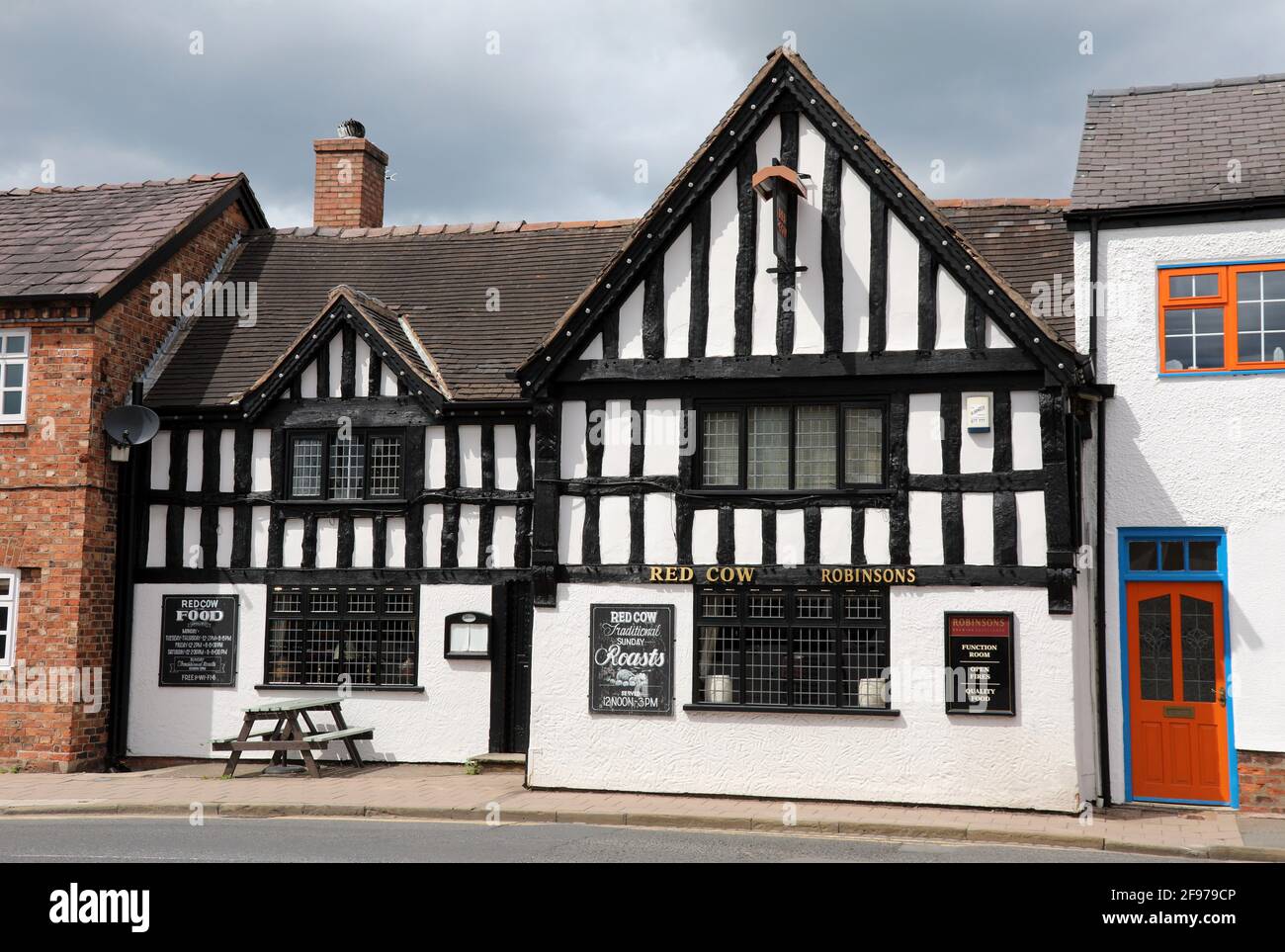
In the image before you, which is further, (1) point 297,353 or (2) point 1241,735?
(1) point 297,353

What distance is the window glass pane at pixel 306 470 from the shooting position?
1631cm

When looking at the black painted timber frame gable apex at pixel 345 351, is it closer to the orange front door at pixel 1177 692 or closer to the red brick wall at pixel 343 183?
the red brick wall at pixel 343 183

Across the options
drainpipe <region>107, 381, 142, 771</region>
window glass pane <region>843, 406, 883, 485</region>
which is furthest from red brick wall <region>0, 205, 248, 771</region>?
window glass pane <region>843, 406, 883, 485</region>

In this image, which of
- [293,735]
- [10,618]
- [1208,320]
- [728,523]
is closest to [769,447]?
[728,523]

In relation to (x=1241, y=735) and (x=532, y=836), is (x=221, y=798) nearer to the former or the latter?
(x=532, y=836)

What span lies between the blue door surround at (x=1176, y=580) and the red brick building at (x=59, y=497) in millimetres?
11887

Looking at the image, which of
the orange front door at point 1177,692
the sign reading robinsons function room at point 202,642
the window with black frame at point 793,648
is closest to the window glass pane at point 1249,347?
the orange front door at point 1177,692

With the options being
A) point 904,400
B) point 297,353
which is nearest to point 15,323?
point 297,353

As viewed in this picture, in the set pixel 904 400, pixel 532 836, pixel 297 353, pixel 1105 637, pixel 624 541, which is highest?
pixel 297 353

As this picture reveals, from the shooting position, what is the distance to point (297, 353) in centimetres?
1630

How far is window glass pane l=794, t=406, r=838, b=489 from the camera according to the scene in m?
13.6

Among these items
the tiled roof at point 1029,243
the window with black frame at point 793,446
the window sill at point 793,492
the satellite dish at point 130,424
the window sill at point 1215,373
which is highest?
the tiled roof at point 1029,243
